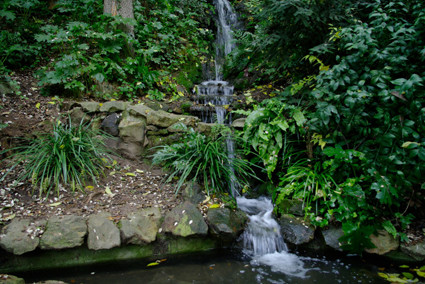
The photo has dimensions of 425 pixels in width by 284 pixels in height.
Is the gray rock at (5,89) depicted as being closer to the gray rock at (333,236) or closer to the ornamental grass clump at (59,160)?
the ornamental grass clump at (59,160)

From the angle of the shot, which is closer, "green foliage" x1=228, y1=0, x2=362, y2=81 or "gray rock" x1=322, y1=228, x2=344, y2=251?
"gray rock" x1=322, y1=228, x2=344, y2=251

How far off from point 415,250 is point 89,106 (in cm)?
519

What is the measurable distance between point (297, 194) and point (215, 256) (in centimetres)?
140

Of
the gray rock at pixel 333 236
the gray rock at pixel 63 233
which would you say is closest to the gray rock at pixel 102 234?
the gray rock at pixel 63 233

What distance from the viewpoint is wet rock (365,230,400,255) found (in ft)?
10.2

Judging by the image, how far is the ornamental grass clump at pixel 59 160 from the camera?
332 cm

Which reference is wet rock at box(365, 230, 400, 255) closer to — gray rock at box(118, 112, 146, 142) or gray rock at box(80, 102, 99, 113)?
gray rock at box(118, 112, 146, 142)

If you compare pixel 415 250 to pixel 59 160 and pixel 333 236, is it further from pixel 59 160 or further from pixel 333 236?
pixel 59 160

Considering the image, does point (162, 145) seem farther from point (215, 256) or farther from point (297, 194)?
point (297, 194)

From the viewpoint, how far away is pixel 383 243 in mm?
3137

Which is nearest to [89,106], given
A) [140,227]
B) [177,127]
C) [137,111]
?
[137,111]

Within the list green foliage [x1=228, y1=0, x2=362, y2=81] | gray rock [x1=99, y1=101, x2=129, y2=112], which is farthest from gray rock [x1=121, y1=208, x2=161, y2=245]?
green foliage [x1=228, y1=0, x2=362, y2=81]

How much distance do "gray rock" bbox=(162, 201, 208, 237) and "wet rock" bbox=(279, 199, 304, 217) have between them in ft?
3.88

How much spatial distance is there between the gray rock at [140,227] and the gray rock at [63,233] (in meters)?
0.45
